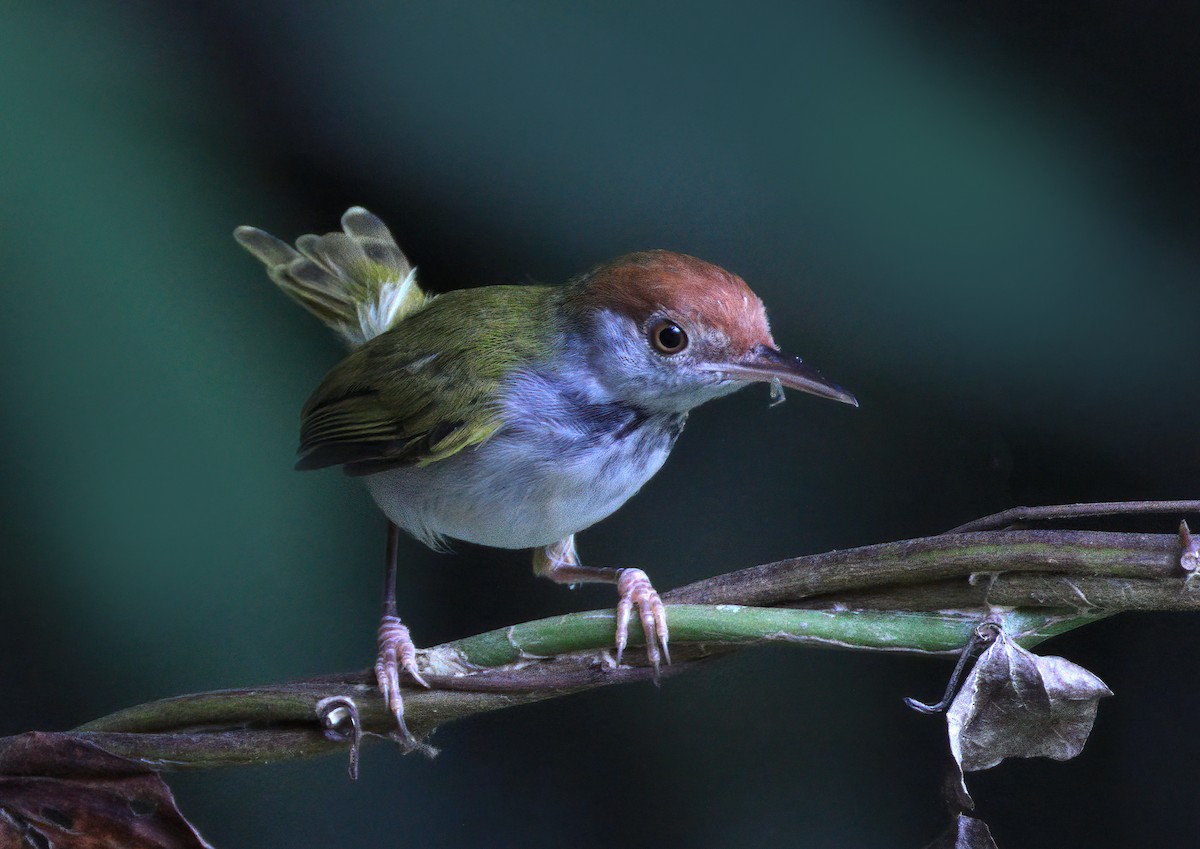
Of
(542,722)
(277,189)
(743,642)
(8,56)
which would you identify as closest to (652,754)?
(542,722)

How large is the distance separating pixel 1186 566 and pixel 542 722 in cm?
176

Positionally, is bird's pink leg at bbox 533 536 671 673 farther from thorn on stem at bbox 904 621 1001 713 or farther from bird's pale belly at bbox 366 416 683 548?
thorn on stem at bbox 904 621 1001 713

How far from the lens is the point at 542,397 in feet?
5.94

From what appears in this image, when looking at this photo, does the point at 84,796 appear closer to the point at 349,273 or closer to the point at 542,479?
the point at 542,479

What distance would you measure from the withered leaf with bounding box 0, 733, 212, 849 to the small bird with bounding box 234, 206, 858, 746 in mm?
297

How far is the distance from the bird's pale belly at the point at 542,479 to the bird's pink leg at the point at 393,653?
0.22 m

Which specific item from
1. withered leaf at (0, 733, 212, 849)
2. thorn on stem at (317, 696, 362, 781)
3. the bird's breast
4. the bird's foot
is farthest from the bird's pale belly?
withered leaf at (0, 733, 212, 849)

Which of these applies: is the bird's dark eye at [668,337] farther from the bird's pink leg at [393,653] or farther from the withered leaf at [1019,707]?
the withered leaf at [1019,707]

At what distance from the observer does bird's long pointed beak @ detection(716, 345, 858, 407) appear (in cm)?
157

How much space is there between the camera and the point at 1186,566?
1022 millimetres

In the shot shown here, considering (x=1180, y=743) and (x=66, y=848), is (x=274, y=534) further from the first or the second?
(x=1180, y=743)

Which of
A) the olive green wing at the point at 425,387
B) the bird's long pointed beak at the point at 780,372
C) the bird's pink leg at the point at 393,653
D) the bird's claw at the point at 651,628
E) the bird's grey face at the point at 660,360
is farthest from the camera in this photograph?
the olive green wing at the point at 425,387

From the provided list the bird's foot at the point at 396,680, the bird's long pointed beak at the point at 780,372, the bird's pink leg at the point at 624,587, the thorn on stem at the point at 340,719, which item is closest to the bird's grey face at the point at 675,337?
the bird's long pointed beak at the point at 780,372

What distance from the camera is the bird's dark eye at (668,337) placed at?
168 centimetres
